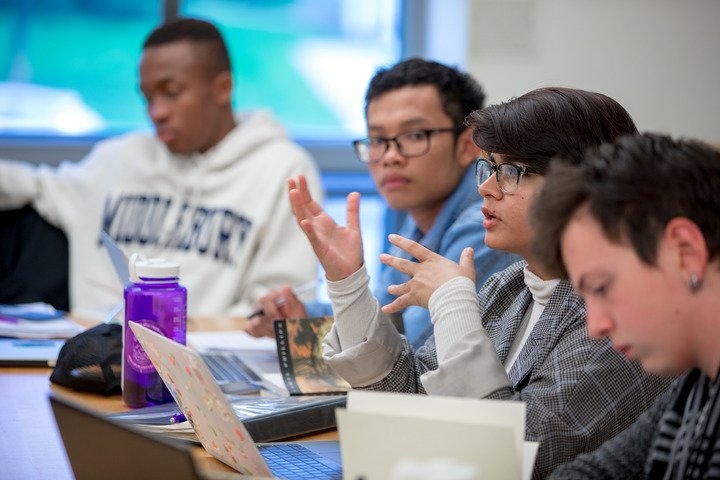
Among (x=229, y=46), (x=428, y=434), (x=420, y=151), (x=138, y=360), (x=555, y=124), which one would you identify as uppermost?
(x=229, y=46)

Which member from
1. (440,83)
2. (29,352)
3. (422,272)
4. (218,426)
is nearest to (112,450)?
(218,426)

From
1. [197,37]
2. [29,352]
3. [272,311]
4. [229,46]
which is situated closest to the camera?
[29,352]

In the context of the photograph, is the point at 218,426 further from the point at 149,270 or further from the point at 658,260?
the point at 658,260

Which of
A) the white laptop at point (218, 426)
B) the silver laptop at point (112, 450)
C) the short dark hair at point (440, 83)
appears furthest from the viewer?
the short dark hair at point (440, 83)

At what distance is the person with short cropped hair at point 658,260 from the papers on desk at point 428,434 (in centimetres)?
15

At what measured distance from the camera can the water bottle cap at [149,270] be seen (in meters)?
1.61

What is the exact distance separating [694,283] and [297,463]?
60 centimetres

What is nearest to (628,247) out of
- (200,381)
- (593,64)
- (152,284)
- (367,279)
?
(200,381)

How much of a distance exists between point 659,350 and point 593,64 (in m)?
3.16

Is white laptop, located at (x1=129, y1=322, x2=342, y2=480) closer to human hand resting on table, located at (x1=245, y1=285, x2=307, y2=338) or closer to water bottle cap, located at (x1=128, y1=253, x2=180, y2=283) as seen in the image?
water bottle cap, located at (x1=128, y1=253, x2=180, y2=283)

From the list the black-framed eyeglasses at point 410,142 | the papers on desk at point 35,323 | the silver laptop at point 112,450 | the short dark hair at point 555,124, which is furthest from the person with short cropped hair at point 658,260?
the papers on desk at point 35,323

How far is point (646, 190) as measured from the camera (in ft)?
3.35

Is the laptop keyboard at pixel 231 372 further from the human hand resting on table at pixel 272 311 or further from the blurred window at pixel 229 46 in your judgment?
the blurred window at pixel 229 46

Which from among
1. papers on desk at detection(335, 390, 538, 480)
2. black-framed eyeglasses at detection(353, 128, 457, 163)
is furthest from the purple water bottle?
black-framed eyeglasses at detection(353, 128, 457, 163)
